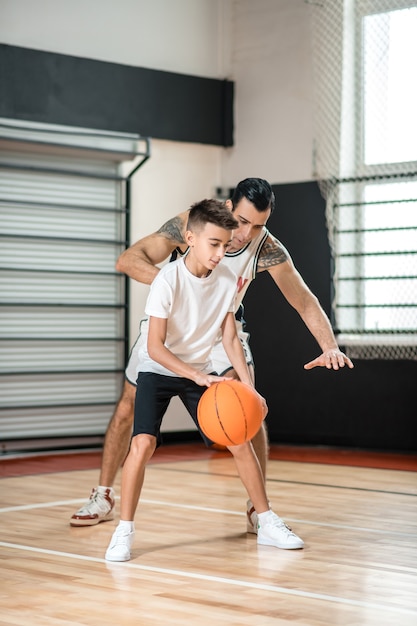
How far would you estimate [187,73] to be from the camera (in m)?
9.08

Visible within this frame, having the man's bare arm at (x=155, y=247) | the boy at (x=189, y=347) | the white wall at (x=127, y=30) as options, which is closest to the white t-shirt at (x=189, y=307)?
the boy at (x=189, y=347)

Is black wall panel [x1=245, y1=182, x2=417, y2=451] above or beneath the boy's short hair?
beneath

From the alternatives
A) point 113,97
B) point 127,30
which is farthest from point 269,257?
point 127,30

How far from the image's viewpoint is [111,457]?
193 inches

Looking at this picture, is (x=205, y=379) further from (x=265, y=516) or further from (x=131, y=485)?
(x=265, y=516)

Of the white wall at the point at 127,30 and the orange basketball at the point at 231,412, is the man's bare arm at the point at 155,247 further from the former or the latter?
the white wall at the point at 127,30

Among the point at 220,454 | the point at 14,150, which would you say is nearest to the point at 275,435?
the point at 220,454

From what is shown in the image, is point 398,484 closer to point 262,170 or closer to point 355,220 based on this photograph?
point 355,220

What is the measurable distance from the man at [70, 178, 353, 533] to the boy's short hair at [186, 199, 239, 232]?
305mm

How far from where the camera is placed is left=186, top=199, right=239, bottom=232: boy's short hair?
3.89 metres

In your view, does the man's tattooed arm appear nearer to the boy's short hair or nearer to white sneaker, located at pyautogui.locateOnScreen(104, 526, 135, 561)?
the boy's short hair

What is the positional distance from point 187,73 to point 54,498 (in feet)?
15.3

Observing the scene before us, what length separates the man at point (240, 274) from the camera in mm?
4266

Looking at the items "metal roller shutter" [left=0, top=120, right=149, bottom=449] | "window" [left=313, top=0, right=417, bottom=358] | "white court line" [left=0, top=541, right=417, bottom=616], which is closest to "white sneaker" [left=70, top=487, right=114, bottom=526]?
"white court line" [left=0, top=541, right=417, bottom=616]
